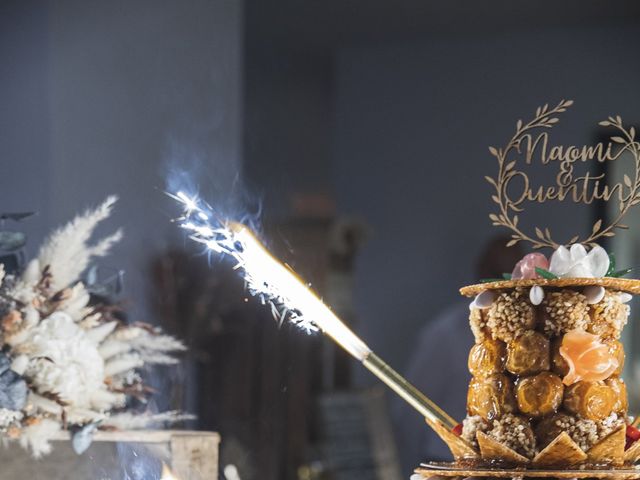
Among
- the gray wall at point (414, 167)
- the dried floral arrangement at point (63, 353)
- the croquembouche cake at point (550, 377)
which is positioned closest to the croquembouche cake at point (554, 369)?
the croquembouche cake at point (550, 377)

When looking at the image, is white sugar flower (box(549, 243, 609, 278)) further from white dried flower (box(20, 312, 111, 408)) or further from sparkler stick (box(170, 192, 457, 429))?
white dried flower (box(20, 312, 111, 408))

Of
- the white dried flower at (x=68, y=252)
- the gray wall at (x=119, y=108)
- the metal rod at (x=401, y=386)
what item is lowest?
the metal rod at (x=401, y=386)

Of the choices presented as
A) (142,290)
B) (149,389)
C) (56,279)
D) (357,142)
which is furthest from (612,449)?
(357,142)

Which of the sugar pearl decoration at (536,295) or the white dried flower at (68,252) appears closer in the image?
the sugar pearl decoration at (536,295)

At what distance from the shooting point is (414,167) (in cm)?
446

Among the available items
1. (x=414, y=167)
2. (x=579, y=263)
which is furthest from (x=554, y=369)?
(x=414, y=167)

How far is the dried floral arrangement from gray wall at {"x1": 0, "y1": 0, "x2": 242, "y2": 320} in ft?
0.34

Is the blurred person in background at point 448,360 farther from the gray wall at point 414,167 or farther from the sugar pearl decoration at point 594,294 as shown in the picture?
the sugar pearl decoration at point 594,294

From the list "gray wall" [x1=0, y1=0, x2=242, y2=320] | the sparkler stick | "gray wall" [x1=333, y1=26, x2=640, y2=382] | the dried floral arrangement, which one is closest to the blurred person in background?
"gray wall" [x1=333, y1=26, x2=640, y2=382]

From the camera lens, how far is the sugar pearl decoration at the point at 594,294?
3.83 ft

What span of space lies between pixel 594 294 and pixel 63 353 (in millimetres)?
691

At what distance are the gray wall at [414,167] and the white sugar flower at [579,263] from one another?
2.51 metres

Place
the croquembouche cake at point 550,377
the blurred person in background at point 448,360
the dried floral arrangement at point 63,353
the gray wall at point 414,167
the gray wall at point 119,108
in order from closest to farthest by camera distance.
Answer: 1. the croquembouche cake at point 550,377
2. the dried floral arrangement at point 63,353
3. the gray wall at point 119,108
4. the blurred person in background at point 448,360
5. the gray wall at point 414,167

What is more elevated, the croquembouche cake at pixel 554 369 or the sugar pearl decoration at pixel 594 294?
the sugar pearl decoration at pixel 594 294
